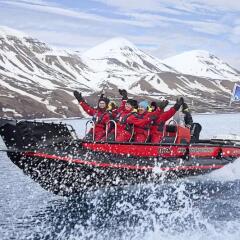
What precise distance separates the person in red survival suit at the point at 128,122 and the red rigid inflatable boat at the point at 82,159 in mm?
602

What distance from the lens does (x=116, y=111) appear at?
63.6 ft

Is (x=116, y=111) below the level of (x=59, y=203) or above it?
above

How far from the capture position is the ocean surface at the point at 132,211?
1252cm

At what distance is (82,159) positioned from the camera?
53.2 ft

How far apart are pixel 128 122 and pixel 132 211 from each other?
3753mm

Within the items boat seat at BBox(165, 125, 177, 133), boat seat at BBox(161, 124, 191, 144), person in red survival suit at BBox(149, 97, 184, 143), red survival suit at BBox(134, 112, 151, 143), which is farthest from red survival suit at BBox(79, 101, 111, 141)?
boat seat at BBox(165, 125, 177, 133)

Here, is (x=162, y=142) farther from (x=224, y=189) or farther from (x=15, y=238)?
(x=15, y=238)

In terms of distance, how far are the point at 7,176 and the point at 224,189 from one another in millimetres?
9694

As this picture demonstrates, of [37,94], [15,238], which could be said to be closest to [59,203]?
[15,238]

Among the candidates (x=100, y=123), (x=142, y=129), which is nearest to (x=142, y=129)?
(x=142, y=129)

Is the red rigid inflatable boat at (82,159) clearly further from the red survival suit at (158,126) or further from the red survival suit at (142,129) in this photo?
the red survival suit at (142,129)

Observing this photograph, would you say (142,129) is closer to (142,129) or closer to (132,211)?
(142,129)

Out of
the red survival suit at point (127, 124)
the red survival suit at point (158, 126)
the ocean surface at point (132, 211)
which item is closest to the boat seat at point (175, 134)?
the red survival suit at point (158, 126)

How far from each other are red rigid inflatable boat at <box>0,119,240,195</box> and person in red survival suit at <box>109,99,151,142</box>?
60 centimetres
